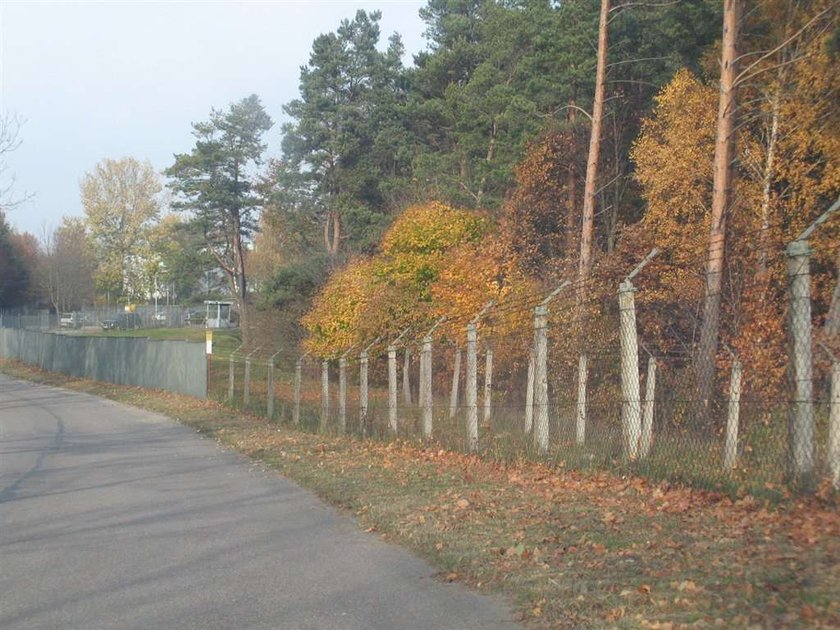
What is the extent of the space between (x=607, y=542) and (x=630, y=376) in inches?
135

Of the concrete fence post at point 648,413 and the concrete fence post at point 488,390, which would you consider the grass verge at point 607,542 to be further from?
the concrete fence post at point 488,390

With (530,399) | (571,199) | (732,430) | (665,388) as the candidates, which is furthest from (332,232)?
(732,430)

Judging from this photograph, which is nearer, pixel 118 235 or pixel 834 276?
pixel 834 276

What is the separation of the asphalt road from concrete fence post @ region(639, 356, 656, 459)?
3408 millimetres

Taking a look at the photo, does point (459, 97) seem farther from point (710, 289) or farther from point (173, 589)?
point (173, 589)

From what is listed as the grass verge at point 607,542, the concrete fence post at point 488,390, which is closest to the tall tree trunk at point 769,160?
the concrete fence post at point 488,390

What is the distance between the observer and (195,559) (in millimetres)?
8750

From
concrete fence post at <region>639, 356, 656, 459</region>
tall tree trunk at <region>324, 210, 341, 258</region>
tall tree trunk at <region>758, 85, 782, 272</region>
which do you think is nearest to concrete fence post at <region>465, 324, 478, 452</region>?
concrete fence post at <region>639, 356, 656, 459</region>

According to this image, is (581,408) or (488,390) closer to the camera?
(581,408)

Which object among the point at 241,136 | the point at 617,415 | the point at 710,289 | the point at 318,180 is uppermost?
the point at 241,136

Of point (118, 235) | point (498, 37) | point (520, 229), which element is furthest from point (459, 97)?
point (118, 235)

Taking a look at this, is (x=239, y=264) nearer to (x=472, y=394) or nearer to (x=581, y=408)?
(x=472, y=394)

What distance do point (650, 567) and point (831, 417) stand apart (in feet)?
8.05

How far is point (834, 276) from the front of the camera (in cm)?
2006
